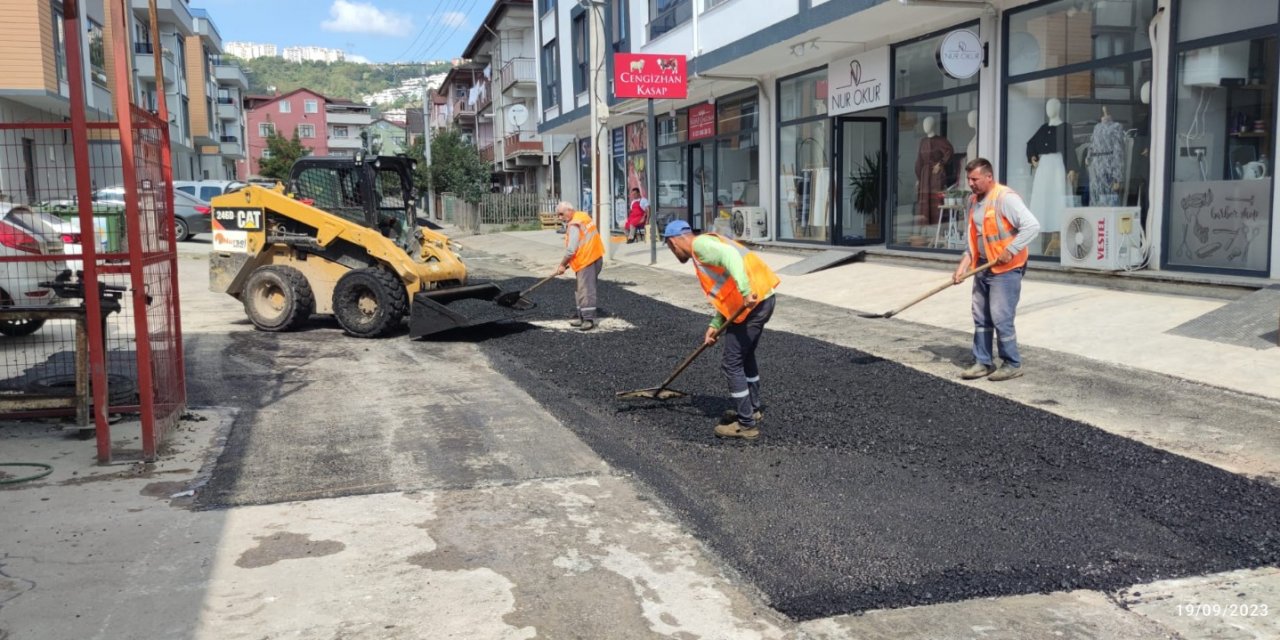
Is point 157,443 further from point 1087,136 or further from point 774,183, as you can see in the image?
point 774,183

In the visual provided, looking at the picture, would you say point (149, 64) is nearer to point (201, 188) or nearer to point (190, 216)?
point (201, 188)

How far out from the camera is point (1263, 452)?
5445 mm

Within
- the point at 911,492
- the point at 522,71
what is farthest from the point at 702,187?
the point at 522,71

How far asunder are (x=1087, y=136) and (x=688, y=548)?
941 centimetres

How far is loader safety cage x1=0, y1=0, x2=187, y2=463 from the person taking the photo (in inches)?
217

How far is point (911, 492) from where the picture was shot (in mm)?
4977

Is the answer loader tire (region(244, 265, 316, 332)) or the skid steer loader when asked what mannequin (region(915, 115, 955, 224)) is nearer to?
the skid steer loader

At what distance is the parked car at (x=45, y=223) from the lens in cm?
648

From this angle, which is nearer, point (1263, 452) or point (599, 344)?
point (1263, 452)

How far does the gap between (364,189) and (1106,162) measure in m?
8.64

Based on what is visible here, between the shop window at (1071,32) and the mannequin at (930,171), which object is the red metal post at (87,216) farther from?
the mannequin at (930,171)

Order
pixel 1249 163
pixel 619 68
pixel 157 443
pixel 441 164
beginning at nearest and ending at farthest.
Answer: pixel 157 443, pixel 1249 163, pixel 619 68, pixel 441 164

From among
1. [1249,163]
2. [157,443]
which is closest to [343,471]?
[157,443]

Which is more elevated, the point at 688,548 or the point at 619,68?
the point at 619,68
